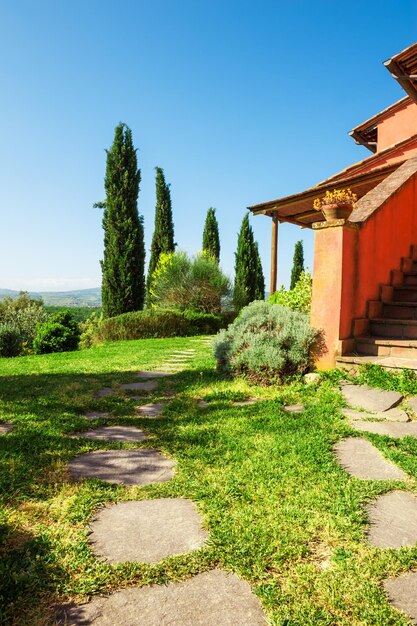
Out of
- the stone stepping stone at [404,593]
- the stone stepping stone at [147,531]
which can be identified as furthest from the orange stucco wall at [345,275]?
the stone stepping stone at [404,593]

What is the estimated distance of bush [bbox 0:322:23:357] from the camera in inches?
551

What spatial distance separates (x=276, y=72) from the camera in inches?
390

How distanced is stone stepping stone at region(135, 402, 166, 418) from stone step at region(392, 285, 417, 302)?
3775 mm

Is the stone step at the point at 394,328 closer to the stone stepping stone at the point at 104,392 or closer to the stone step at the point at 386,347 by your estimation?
the stone step at the point at 386,347

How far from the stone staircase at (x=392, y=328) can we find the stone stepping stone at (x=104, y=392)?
8.67 ft

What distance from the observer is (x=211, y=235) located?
1008 inches

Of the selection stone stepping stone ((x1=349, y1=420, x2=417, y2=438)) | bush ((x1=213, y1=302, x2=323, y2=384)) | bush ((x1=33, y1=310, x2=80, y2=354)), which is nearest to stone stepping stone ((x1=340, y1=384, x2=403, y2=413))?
stone stepping stone ((x1=349, y1=420, x2=417, y2=438))

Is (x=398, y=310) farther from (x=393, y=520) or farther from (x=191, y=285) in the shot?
(x=191, y=285)

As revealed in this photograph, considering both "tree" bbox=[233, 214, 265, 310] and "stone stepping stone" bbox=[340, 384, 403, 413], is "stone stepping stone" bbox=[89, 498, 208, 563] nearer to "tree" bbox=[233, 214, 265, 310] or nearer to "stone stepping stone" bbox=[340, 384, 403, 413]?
"stone stepping stone" bbox=[340, 384, 403, 413]

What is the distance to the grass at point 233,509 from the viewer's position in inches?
52.7

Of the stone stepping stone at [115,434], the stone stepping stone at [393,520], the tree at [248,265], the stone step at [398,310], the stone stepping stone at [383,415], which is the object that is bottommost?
the stone stepping stone at [115,434]

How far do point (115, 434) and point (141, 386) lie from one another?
1.95m

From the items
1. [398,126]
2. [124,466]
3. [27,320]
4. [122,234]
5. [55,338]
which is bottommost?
[55,338]

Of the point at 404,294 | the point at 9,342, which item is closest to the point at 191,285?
the point at 9,342
